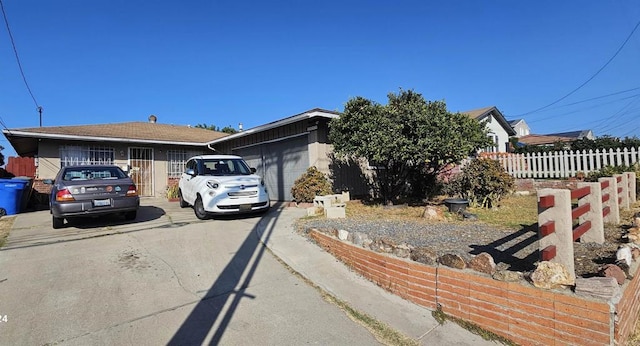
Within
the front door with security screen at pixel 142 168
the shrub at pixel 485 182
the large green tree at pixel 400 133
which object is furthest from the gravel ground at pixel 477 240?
the front door with security screen at pixel 142 168

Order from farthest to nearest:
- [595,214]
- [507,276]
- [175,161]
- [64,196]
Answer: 1. [175,161]
2. [64,196]
3. [595,214]
4. [507,276]

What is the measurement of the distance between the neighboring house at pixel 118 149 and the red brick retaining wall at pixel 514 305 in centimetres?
1430

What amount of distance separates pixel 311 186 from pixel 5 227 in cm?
768

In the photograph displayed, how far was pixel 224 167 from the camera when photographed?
9.16m

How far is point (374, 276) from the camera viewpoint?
4.11 m

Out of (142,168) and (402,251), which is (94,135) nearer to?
(142,168)

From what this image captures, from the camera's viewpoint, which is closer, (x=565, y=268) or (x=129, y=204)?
(x=565, y=268)

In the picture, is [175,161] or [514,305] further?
[175,161]

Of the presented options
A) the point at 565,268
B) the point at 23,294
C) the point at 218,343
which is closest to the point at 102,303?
the point at 23,294

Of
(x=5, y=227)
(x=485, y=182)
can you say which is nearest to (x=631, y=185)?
(x=485, y=182)

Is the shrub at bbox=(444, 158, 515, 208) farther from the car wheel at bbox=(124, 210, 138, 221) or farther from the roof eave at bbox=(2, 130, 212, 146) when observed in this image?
the roof eave at bbox=(2, 130, 212, 146)

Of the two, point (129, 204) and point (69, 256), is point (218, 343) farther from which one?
point (129, 204)

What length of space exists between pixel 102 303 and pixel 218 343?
164 centimetres

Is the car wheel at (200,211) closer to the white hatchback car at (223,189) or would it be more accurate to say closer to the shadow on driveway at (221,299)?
the white hatchback car at (223,189)
